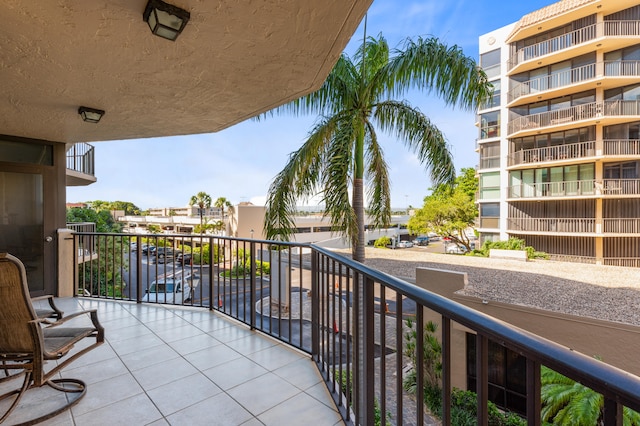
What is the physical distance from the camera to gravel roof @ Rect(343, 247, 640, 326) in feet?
18.2

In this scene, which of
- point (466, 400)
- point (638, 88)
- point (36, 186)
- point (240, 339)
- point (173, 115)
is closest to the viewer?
point (240, 339)

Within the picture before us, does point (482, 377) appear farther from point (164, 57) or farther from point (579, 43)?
point (579, 43)

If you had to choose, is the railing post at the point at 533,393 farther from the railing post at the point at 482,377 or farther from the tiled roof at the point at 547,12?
the tiled roof at the point at 547,12

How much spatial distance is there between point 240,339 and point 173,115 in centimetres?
263

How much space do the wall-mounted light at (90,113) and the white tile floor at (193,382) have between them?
7.59 feet

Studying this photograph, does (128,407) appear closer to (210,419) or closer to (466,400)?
(210,419)

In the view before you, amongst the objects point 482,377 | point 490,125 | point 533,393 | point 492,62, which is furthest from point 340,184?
point 492,62

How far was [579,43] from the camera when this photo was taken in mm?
12727

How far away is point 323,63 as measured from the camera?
242 centimetres

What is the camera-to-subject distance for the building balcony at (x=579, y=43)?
12.0 metres

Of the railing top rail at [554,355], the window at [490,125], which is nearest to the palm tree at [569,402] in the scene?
the railing top rail at [554,355]

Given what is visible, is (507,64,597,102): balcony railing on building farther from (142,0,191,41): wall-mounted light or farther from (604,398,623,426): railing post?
(604,398,623,426): railing post

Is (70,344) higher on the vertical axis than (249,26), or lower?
lower

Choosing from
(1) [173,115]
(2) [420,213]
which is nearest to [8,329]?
(1) [173,115]
